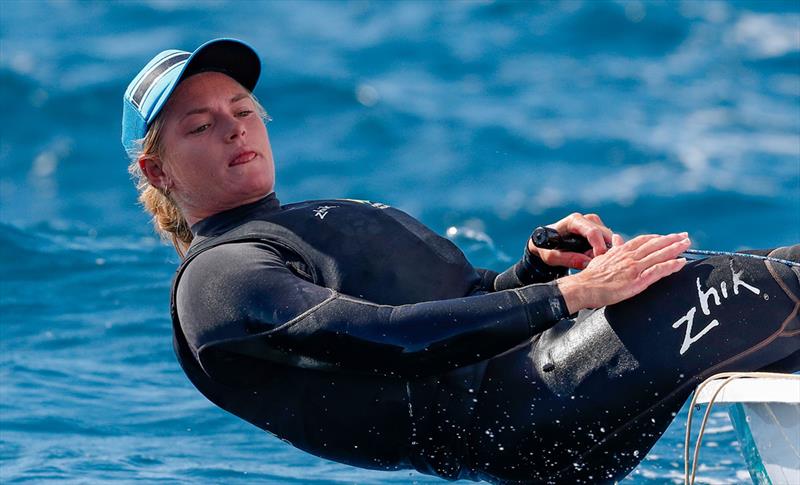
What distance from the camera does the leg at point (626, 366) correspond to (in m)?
3.21

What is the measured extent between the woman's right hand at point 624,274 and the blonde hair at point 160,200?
1462 millimetres

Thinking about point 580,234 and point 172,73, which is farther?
point 172,73

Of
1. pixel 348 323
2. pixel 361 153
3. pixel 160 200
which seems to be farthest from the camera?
pixel 361 153

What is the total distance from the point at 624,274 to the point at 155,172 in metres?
1.69

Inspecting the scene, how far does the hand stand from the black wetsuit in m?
0.28

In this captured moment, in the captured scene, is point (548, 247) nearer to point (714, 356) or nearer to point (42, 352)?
point (714, 356)

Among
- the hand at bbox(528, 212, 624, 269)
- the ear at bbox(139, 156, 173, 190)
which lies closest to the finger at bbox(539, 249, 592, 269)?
the hand at bbox(528, 212, 624, 269)

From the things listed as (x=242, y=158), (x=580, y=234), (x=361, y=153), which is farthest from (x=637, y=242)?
(x=361, y=153)

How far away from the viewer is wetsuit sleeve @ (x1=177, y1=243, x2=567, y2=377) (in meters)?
3.21

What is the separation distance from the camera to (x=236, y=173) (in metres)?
3.94

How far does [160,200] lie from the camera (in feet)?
14.0

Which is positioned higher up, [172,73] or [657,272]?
[172,73]

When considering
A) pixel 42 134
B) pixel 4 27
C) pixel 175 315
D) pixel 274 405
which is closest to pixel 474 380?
pixel 274 405

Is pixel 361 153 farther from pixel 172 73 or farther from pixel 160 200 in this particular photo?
pixel 172 73
